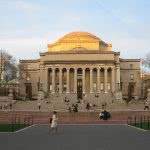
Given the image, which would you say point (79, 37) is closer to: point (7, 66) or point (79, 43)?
point (79, 43)

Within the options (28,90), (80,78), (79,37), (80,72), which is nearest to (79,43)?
(79,37)

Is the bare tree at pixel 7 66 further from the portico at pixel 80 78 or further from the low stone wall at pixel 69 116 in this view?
the low stone wall at pixel 69 116

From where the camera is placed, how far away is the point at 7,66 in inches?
4333

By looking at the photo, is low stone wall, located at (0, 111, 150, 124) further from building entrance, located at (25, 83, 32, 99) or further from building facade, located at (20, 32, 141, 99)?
building entrance, located at (25, 83, 32, 99)

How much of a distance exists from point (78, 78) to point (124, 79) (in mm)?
16982

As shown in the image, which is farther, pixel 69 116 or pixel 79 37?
pixel 79 37

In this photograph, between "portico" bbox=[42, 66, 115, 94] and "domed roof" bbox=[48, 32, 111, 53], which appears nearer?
"portico" bbox=[42, 66, 115, 94]

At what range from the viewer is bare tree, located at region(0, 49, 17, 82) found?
109 metres

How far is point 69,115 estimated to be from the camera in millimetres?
55156

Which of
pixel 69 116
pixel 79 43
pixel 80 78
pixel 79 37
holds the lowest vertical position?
pixel 69 116

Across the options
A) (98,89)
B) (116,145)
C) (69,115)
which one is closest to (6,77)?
(98,89)

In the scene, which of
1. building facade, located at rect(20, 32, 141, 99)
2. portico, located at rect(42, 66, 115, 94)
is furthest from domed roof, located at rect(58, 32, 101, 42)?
portico, located at rect(42, 66, 115, 94)

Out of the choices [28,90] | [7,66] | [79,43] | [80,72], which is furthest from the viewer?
[79,43]

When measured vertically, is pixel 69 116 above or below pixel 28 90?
below
